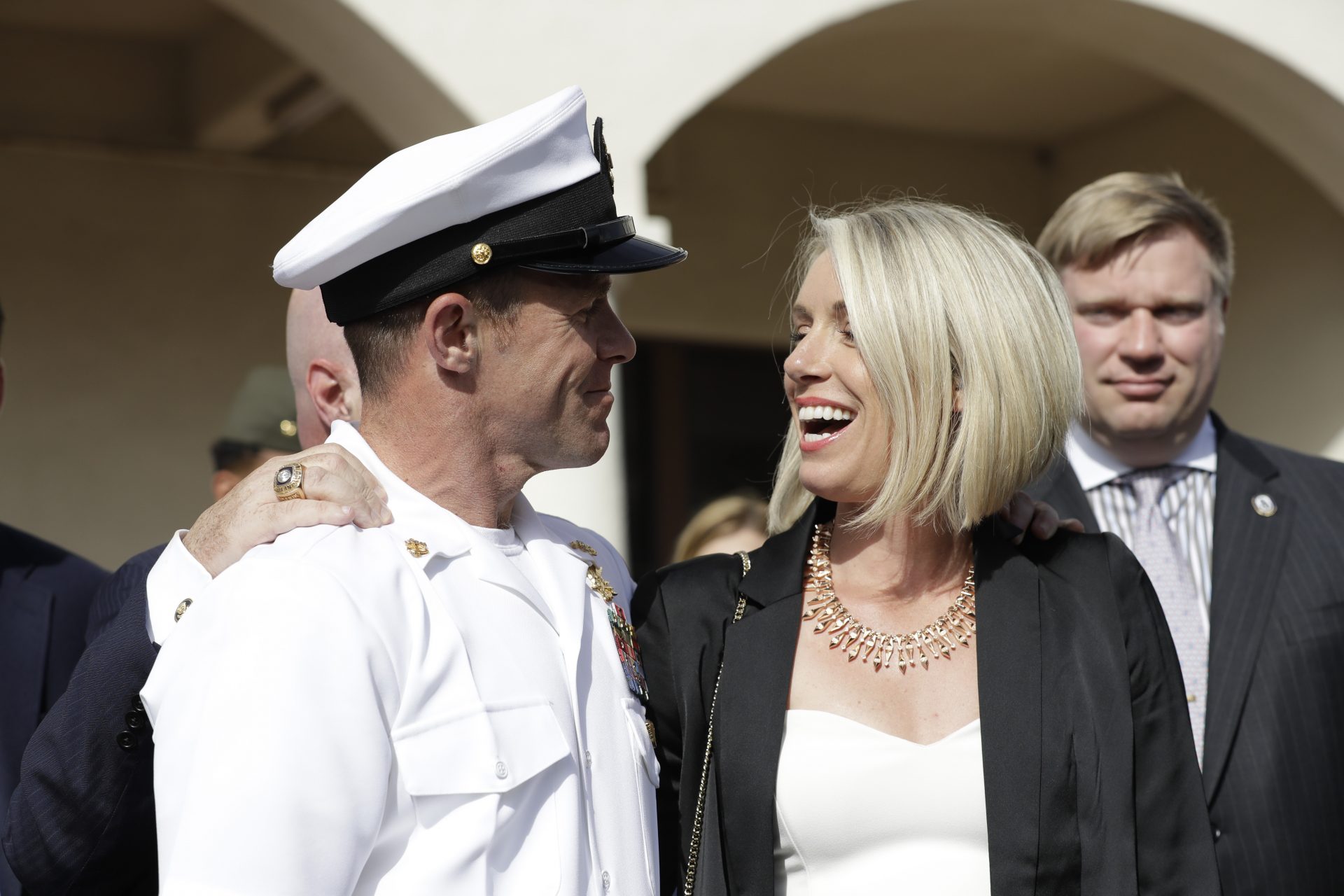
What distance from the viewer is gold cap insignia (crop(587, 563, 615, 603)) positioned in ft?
7.74

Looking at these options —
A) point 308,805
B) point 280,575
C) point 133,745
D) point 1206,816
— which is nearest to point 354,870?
point 308,805

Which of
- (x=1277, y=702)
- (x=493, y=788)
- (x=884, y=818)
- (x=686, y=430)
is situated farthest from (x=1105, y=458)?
(x=686, y=430)

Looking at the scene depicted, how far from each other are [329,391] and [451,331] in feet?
2.72

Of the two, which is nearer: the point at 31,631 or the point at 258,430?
the point at 31,631

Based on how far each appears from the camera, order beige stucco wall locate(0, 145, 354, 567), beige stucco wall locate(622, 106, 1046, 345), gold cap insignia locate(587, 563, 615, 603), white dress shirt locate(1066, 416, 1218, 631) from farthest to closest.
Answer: beige stucco wall locate(622, 106, 1046, 345), beige stucco wall locate(0, 145, 354, 567), white dress shirt locate(1066, 416, 1218, 631), gold cap insignia locate(587, 563, 615, 603)

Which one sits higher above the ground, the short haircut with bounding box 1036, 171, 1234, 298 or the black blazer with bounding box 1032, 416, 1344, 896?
the short haircut with bounding box 1036, 171, 1234, 298

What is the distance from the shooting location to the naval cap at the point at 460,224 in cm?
207

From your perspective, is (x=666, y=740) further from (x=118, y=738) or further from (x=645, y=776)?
(x=118, y=738)

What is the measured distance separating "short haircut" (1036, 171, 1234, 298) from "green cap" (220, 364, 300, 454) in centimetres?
209

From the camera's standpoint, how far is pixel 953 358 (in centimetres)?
243

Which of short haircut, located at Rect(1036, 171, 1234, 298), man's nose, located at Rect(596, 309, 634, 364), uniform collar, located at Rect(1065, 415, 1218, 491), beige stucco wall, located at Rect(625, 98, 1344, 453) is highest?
beige stucco wall, located at Rect(625, 98, 1344, 453)

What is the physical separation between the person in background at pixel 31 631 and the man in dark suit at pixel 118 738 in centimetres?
55

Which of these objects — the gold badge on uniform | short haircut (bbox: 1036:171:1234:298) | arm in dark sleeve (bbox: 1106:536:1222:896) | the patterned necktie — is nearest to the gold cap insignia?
the gold badge on uniform

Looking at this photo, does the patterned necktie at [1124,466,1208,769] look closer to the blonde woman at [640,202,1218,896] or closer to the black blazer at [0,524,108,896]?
the blonde woman at [640,202,1218,896]
